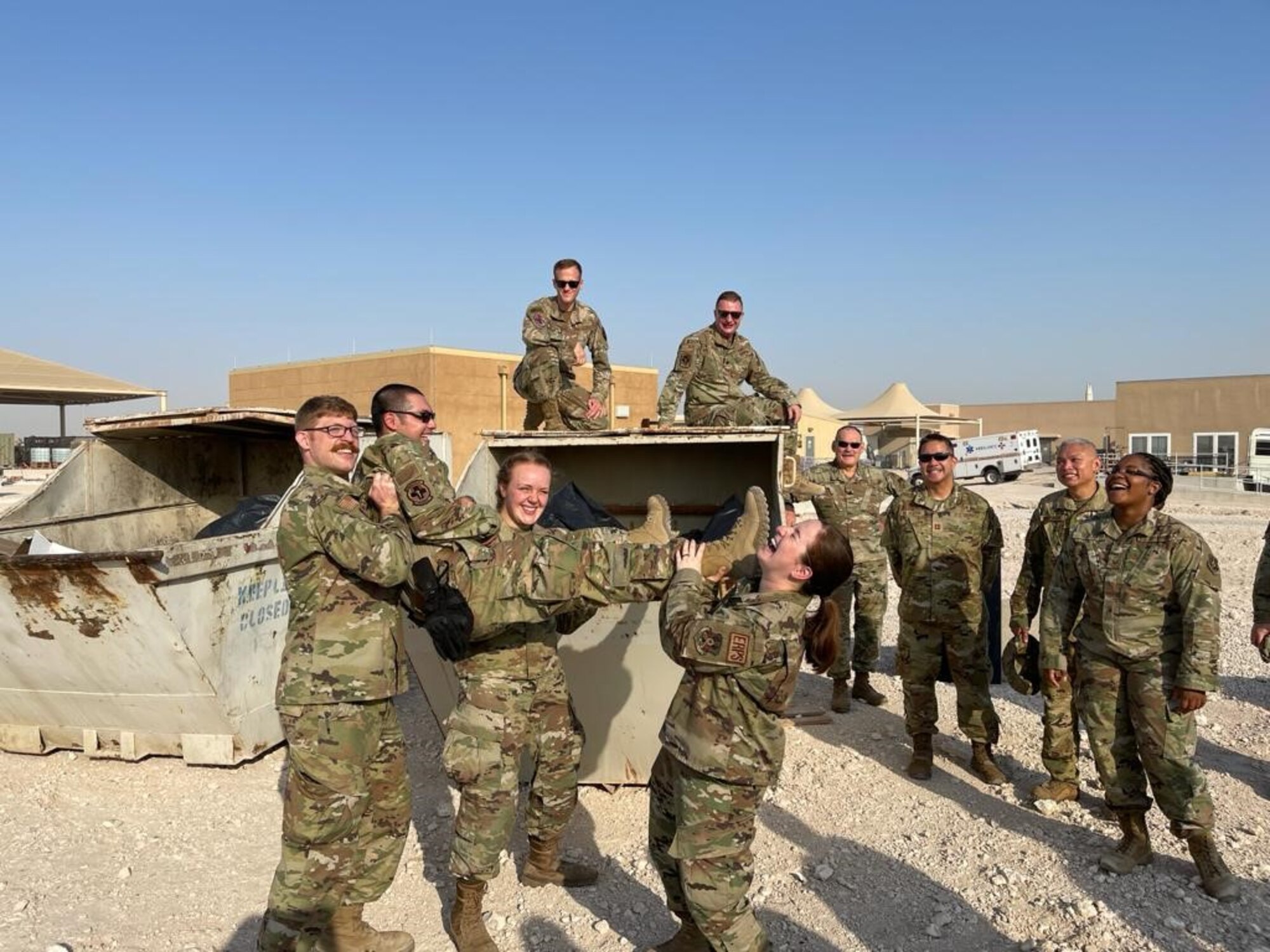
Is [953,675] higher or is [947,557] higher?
[947,557]

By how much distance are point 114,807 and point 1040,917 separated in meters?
4.23

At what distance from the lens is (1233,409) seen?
36781mm

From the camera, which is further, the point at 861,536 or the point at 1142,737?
the point at 861,536

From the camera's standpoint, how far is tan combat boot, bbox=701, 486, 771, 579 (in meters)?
2.72

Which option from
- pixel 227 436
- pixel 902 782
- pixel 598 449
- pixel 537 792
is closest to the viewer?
pixel 537 792

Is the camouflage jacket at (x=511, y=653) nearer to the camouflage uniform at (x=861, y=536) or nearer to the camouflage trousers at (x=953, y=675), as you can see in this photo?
the camouflage trousers at (x=953, y=675)

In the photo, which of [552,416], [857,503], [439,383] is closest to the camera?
[552,416]

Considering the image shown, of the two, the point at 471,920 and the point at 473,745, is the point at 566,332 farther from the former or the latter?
the point at 471,920

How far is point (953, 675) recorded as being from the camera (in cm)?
463

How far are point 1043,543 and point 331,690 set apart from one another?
3.68 meters

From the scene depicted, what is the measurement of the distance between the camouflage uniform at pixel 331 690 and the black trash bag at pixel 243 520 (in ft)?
8.20

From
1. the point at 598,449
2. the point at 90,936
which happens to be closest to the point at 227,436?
the point at 598,449

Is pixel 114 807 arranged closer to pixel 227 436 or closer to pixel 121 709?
pixel 121 709

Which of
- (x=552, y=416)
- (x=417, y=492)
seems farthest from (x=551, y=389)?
(x=417, y=492)
